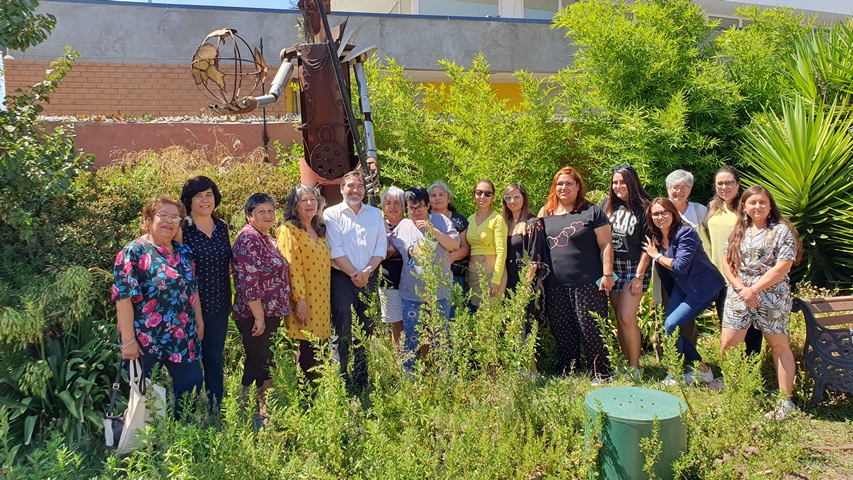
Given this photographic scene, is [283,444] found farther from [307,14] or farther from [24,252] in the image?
[307,14]

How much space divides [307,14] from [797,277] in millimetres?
5142

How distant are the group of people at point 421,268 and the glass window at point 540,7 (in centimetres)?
1359

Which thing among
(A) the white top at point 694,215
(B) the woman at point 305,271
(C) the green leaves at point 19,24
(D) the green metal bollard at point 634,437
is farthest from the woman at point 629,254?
(C) the green leaves at point 19,24

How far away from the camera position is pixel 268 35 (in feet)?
42.9

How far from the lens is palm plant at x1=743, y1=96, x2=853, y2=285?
5.33 metres

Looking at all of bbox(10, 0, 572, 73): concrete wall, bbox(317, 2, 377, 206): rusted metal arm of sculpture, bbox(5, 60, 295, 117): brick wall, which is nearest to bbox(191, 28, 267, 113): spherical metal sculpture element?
bbox(317, 2, 377, 206): rusted metal arm of sculpture

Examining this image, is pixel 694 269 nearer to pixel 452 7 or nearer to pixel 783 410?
pixel 783 410

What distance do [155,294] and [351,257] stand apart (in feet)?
4.15

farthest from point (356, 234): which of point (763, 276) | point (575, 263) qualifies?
point (763, 276)

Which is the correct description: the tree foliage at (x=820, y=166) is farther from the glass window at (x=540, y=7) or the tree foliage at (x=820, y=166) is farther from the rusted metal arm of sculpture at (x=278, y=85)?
the glass window at (x=540, y=7)

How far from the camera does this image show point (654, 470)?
268 cm

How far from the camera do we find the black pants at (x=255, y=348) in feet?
11.8

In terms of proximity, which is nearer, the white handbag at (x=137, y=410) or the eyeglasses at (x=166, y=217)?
the white handbag at (x=137, y=410)

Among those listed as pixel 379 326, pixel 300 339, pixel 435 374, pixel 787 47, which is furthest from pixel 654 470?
pixel 787 47
